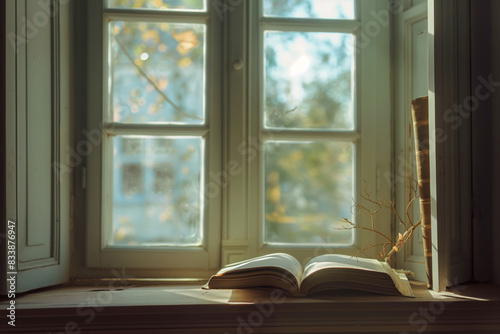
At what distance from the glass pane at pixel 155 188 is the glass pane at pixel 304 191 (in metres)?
0.29

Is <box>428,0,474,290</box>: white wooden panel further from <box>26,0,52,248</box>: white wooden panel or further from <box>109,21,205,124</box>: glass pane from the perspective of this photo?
<box>26,0,52,248</box>: white wooden panel

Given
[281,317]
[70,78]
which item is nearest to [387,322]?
[281,317]

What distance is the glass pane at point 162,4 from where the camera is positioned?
78.6 inches

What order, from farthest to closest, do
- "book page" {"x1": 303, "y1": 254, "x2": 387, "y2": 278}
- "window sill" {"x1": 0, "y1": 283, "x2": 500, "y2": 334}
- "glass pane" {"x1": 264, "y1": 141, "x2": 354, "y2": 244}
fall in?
"glass pane" {"x1": 264, "y1": 141, "x2": 354, "y2": 244}
"book page" {"x1": 303, "y1": 254, "x2": 387, "y2": 278}
"window sill" {"x1": 0, "y1": 283, "x2": 500, "y2": 334}

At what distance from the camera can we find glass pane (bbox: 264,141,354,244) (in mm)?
2021

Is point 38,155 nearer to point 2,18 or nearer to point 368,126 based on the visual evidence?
point 2,18

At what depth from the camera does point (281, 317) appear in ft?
4.91

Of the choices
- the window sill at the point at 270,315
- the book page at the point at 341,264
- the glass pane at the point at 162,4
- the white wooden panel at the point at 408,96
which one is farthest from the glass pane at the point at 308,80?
the window sill at the point at 270,315

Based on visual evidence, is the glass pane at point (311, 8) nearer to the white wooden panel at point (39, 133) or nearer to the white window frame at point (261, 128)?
the white window frame at point (261, 128)

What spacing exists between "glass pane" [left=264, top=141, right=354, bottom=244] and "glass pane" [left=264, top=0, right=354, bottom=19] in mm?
523

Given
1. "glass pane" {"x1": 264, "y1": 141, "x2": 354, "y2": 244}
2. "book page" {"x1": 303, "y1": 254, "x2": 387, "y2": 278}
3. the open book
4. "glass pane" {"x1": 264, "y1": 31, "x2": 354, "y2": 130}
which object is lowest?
the open book

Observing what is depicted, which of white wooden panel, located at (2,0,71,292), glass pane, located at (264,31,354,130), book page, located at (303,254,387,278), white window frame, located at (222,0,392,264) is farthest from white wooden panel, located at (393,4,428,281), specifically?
white wooden panel, located at (2,0,71,292)

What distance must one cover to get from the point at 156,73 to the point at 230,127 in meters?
0.37

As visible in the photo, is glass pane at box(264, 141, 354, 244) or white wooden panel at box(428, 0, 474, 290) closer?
white wooden panel at box(428, 0, 474, 290)
